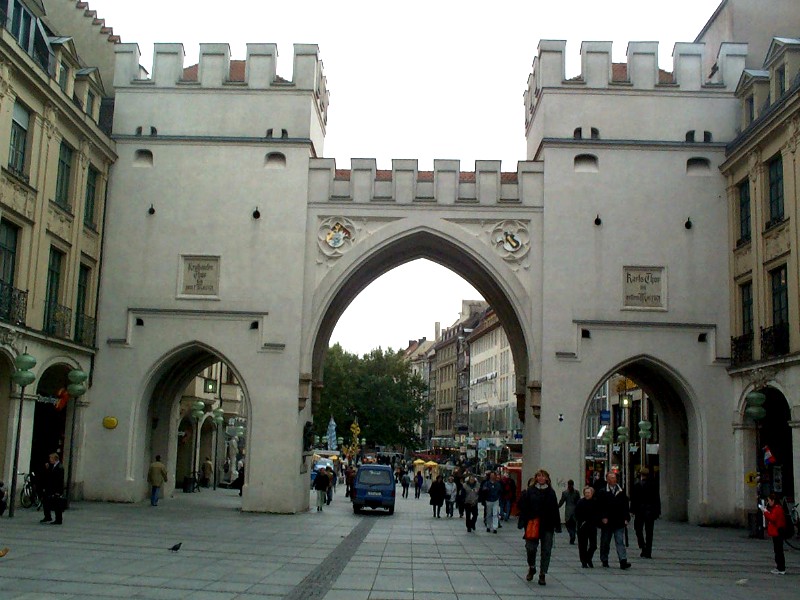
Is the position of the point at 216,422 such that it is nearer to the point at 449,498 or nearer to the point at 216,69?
the point at 449,498

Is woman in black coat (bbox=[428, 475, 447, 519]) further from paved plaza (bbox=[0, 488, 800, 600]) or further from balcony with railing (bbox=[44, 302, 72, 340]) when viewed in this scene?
balcony with railing (bbox=[44, 302, 72, 340])

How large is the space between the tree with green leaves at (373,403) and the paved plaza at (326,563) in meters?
49.4

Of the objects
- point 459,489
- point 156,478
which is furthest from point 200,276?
point 459,489

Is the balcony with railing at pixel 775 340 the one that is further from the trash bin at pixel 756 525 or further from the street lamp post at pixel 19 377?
the street lamp post at pixel 19 377

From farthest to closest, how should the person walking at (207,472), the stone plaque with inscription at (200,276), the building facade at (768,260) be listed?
the person walking at (207,472) → the stone plaque with inscription at (200,276) → the building facade at (768,260)

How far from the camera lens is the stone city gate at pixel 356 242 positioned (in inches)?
1075

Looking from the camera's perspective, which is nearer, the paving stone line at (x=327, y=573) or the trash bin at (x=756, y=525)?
the paving stone line at (x=327, y=573)

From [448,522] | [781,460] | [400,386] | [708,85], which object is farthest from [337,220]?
[400,386]

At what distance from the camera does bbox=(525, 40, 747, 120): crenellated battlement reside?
93.3 feet

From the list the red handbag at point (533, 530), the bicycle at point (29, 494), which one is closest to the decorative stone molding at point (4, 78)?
the bicycle at point (29, 494)

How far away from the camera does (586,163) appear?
28453 mm

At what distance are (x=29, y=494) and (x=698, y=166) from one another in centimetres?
2025

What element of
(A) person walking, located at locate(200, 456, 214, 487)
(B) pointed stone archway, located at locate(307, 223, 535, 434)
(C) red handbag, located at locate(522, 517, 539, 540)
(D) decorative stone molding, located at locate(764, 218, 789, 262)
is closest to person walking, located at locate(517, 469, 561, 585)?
(C) red handbag, located at locate(522, 517, 539, 540)

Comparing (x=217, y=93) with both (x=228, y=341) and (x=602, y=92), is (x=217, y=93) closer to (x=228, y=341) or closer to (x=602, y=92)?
(x=228, y=341)
